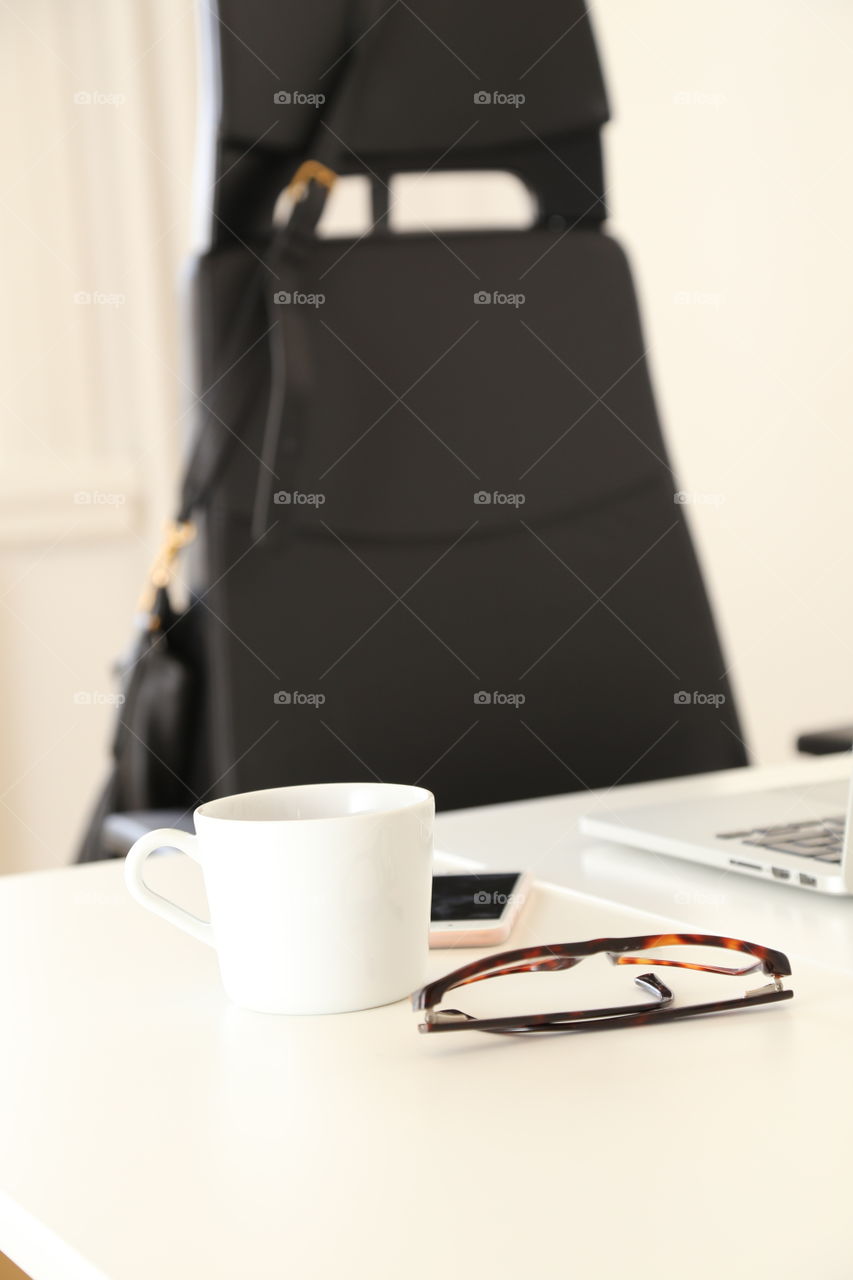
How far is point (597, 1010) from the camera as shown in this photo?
0.50 m

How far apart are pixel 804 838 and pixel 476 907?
0.21 m

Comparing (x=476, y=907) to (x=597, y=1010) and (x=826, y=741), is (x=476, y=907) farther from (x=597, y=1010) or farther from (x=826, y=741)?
(x=826, y=741)

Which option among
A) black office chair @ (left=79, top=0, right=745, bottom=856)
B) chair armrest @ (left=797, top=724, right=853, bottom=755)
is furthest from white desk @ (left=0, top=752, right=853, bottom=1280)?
black office chair @ (left=79, top=0, right=745, bottom=856)

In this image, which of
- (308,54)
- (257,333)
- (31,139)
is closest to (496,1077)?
(257,333)

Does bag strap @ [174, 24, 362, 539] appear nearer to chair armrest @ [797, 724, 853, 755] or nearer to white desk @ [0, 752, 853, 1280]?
chair armrest @ [797, 724, 853, 755]

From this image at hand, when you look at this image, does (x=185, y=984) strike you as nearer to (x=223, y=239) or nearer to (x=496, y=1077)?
(x=496, y=1077)

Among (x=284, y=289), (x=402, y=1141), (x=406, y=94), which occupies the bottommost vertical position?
(x=402, y=1141)

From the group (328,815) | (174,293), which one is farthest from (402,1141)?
(174,293)

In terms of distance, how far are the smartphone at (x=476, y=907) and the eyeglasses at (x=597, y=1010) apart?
0.27 feet

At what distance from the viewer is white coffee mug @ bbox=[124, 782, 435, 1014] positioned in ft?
1.64

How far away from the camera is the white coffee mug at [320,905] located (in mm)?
499

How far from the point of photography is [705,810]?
844mm

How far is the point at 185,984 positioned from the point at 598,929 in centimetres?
19

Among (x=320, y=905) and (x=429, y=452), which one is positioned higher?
(x=429, y=452)
